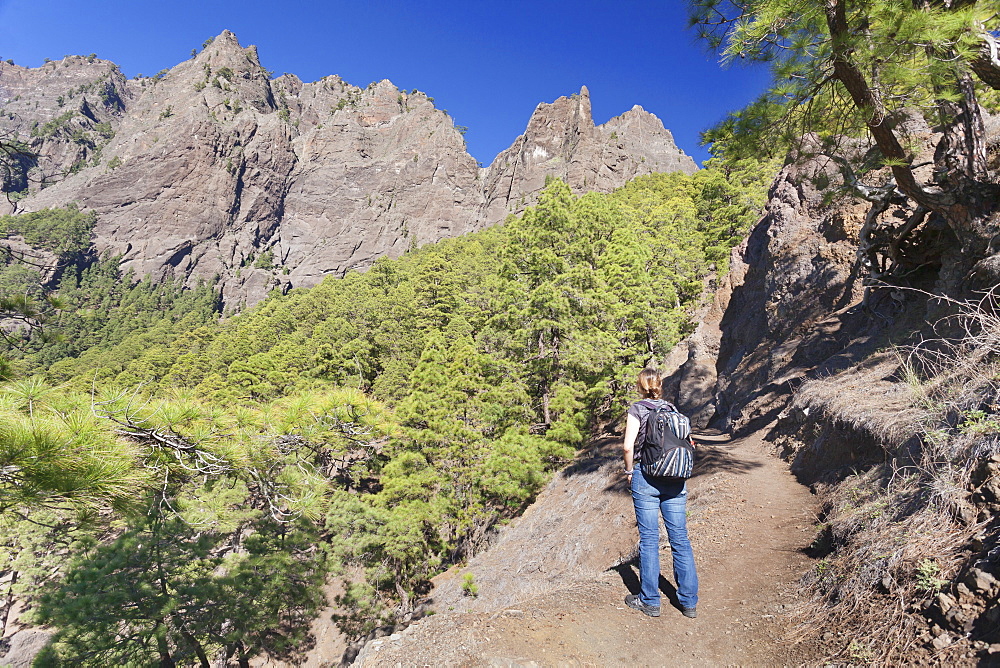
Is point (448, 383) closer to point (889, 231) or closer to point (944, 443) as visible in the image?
point (889, 231)

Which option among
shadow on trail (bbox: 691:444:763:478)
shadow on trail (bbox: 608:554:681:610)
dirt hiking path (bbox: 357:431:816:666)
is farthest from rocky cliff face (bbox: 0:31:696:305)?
shadow on trail (bbox: 608:554:681:610)

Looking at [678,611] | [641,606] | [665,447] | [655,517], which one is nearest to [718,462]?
[678,611]

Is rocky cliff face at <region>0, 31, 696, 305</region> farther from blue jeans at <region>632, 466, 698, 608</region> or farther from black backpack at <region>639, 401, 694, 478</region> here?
blue jeans at <region>632, 466, 698, 608</region>

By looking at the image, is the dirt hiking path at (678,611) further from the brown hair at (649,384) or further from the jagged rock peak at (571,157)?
the jagged rock peak at (571,157)

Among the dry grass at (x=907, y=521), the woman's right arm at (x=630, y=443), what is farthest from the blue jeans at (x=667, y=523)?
the dry grass at (x=907, y=521)

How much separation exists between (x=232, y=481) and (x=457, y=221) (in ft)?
287

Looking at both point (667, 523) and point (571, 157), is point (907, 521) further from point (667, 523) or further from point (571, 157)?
point (571, 157)

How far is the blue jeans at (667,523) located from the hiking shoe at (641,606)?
192 mm

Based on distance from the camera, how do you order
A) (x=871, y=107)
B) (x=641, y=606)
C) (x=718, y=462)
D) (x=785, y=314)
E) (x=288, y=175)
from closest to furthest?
(x=641, y=606), (x=871, y=107), (x=718, y=462), (x=785, y=314), (x=288, y=175)

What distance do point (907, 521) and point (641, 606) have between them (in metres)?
1.63

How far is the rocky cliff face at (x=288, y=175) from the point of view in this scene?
84500mm

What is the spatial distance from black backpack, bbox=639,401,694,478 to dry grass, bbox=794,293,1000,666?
1.01 m

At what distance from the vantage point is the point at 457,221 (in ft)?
287

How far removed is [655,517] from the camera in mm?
2869
